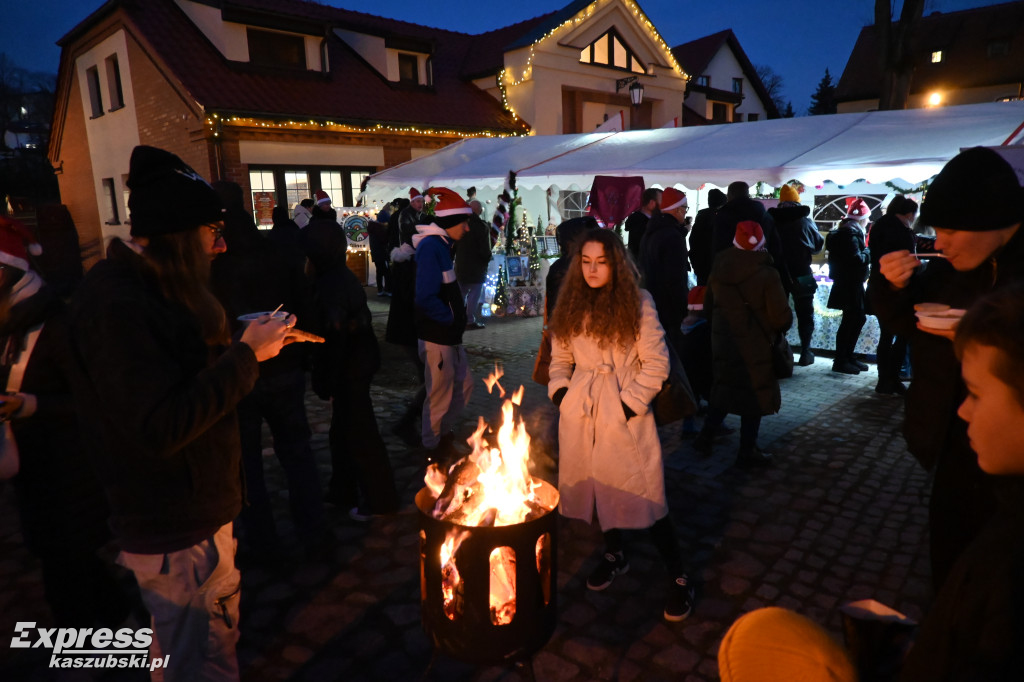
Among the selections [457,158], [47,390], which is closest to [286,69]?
[457,158]

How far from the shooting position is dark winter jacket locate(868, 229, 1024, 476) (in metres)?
2.17

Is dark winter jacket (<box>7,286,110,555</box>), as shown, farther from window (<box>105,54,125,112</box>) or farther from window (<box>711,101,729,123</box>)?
window (<box>711,101,729,123</box>)

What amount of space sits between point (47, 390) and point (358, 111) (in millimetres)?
16017

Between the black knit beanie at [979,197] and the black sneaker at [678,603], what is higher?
the black knit beanie at [979,197]

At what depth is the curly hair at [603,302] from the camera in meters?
3.16

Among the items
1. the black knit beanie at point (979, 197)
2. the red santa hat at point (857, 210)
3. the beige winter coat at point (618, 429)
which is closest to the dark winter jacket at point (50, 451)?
the beige winter coat at point (618, 429)

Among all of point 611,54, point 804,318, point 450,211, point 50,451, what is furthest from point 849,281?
point 611,54

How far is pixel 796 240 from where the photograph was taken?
7934 mm

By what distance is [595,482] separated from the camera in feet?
10.6

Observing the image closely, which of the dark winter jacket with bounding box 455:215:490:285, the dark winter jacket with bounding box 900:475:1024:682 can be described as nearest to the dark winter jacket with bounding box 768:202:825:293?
the dark winter jacket with bounding box 455:215:490:285

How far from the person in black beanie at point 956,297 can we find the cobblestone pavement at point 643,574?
130cm

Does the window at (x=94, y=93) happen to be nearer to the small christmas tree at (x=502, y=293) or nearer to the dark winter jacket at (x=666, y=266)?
the small christmas tree at (x=502, y=293)

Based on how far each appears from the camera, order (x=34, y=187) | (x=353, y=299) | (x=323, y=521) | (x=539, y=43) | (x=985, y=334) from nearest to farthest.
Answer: (x=985, y=334)
(x=353, y=299)
(x=323, y=521)
(x=539, y=43)
(x=34, y=187)

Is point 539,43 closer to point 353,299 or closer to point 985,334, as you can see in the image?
point 353,299
